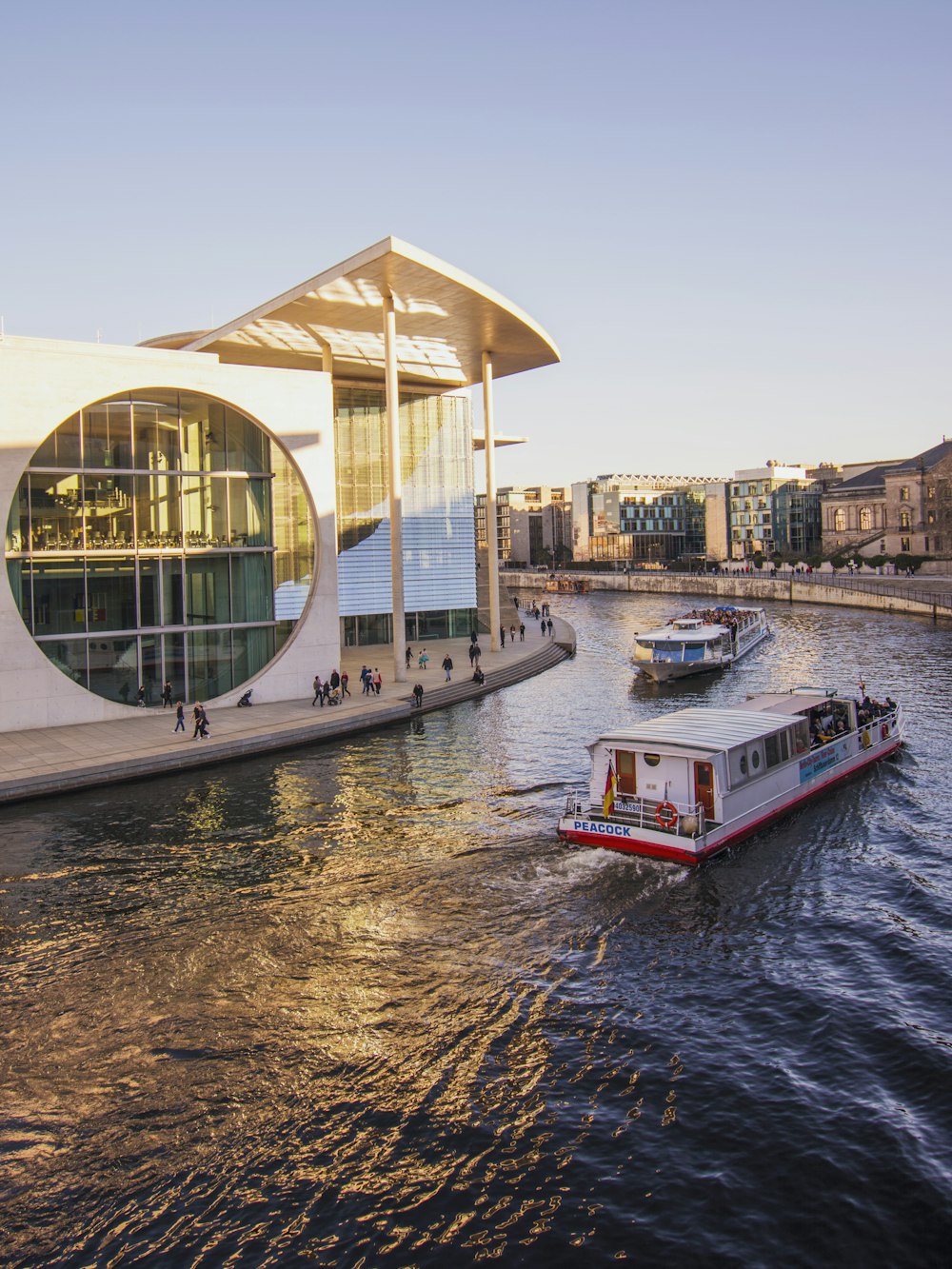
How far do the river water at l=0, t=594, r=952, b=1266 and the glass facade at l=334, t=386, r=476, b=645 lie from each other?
33.9 meters

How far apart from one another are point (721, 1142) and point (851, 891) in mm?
8986

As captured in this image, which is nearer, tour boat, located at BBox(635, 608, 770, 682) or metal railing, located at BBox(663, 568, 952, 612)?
tour boat, located at BBox(635, 608, 770, 682)

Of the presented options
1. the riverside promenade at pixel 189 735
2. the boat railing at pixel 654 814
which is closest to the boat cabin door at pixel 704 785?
the boat railing at pixel 654 814

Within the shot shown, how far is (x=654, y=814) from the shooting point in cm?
2142

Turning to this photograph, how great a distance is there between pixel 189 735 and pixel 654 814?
17311 millimetres

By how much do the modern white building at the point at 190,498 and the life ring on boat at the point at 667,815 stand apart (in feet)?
72.1

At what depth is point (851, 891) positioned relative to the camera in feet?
64.3

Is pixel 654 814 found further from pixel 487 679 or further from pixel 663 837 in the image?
pixel 487 679

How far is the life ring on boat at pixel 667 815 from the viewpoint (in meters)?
21.0

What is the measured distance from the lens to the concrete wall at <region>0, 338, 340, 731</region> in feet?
107

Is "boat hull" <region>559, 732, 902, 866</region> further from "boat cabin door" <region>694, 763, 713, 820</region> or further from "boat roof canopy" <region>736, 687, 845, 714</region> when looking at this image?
"boat roof canopy" <region>736, 687, 845, 714</region>


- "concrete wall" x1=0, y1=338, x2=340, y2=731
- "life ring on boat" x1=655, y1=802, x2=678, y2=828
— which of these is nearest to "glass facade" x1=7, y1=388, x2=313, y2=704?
"concrete wall" x1=0, y1=338, x2=340, y2=731

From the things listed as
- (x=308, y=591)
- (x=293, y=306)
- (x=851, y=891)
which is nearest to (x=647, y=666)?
(x=308, y=591)

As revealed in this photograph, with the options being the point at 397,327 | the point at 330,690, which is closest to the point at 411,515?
the point at 397,327
